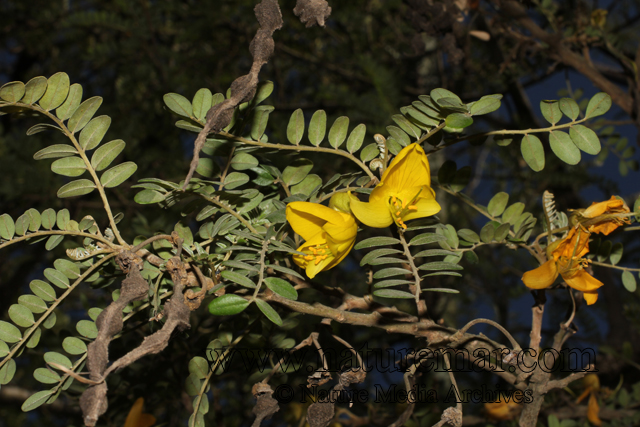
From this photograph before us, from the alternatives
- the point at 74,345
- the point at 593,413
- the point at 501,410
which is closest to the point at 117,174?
the point at 74,345

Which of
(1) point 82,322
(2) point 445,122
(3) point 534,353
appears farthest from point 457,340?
(1) point 82,322

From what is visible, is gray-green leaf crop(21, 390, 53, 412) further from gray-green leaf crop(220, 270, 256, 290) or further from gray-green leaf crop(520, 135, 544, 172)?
gray-green leaf crop(520, 135, 544, 172)

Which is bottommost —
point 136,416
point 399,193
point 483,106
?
point 136,416

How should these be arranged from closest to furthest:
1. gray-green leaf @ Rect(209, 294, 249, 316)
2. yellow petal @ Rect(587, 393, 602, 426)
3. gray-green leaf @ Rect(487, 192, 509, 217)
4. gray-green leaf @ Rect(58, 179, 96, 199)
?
gray-green leaf @ Rect(209, 294, 249, 316), gray-green leaf @ Rect(58, 179, 96, 199), gray-green leaf @ Rect(487, 192, 509, 217), yellow petal @ Rect(587, 393, 602, 426)

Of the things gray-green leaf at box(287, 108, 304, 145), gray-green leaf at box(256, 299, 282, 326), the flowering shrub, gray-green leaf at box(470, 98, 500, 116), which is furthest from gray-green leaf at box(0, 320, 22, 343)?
gray-green leaf at box(470, 98, 500, 116)

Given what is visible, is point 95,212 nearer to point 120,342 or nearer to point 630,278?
point 120,342

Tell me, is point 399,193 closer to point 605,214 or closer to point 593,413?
point 605,214

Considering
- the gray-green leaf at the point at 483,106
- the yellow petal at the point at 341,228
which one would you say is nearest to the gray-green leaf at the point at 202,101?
the yellow petal at the point at 341,228
